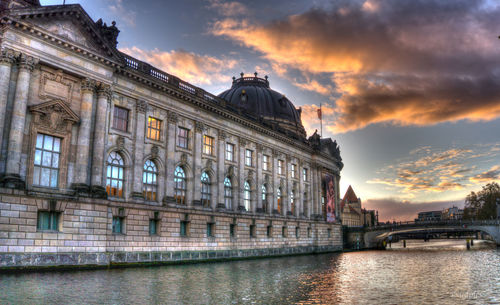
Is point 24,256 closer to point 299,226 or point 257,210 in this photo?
point 257,210

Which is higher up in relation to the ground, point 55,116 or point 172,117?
point 172,117

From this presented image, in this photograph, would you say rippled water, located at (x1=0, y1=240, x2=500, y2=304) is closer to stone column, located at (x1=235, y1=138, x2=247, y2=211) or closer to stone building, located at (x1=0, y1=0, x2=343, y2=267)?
stone building, located at (x1=0, y1=0, x2=343, y2=267)

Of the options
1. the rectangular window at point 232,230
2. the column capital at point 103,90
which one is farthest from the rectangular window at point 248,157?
the column capital at point 103,90

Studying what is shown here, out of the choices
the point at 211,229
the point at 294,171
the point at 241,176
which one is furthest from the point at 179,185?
the point at 294,171

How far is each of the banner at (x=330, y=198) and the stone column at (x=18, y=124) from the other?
168 feet

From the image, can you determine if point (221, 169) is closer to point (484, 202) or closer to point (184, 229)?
point (184, 229)

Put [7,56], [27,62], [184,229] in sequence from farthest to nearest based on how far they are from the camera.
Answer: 1. [184,229]
2. [27,62]
3. [7,56]

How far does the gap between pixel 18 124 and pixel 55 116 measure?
9.52ft

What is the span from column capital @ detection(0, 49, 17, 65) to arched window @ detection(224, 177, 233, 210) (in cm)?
2502

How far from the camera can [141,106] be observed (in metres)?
36.1

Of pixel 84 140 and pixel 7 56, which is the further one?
pixel 84 140

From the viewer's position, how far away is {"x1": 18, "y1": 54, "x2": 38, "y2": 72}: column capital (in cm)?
2712

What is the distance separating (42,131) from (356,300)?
23.8 m

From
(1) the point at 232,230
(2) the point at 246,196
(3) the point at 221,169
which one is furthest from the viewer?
(2) the point at 246,196
